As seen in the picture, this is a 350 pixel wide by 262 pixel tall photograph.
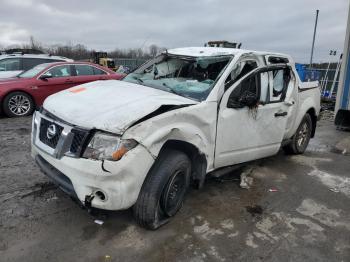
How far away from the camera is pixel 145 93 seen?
3469 mm

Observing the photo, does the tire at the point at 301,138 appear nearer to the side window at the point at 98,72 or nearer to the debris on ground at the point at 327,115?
the debris on ground at the point at 327,115

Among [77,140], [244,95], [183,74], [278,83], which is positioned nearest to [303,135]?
[278,83]

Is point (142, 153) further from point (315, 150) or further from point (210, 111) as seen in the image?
point (315, 150)

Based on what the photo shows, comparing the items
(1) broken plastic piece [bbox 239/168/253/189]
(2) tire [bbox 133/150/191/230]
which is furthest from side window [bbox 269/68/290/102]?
(2) tire [bbox 133/150/191/230]

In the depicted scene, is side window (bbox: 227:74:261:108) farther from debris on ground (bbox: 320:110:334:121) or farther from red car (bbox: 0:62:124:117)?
debris on ground (bbox: 320:110:334:121)

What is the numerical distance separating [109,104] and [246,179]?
2.49 meters

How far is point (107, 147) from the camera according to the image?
2.73m

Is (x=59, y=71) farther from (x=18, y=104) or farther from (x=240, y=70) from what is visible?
(x=240, y=70)

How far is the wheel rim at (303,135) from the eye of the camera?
19.5ft

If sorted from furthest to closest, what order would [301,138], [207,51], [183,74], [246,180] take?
[301,138] → [246,180] → [207,51] → [183,74]

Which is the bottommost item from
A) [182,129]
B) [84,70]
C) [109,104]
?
[182,129]

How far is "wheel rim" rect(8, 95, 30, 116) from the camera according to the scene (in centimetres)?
843

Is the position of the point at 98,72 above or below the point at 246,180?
above

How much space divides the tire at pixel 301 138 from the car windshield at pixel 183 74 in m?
2.56
